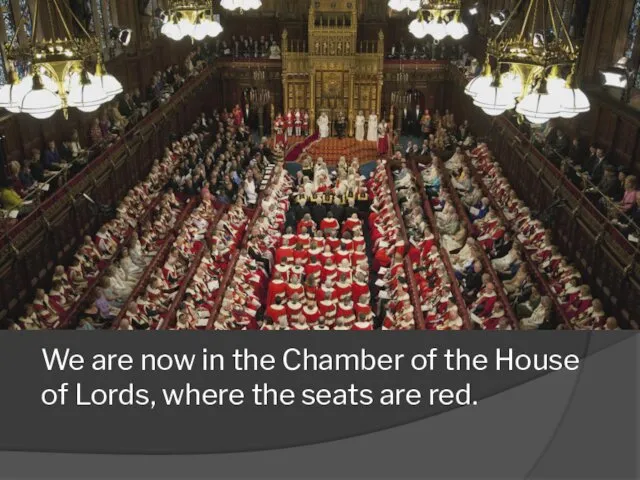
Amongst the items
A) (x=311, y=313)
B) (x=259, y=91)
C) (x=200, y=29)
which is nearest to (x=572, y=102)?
(x=311, y=313)

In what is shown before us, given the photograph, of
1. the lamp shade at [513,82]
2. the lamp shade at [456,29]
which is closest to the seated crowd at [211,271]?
the lamp shade at [456,29]

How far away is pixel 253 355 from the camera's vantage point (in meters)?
3.89

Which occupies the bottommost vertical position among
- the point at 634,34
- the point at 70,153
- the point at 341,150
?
the point at 341,150

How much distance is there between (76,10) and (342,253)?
962 centimetres

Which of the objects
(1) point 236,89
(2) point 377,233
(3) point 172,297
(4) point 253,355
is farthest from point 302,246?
(1) point 236,89

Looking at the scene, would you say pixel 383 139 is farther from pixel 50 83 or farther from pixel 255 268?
pixel 50 83

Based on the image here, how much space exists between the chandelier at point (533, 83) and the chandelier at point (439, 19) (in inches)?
180

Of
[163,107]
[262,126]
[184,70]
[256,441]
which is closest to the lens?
[256,441]

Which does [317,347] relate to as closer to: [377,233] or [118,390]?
[118,390]

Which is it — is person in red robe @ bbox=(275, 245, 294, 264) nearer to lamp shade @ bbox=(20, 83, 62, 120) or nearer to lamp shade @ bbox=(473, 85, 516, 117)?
lamp shade @ bbox=(473, 85, 516, 117)

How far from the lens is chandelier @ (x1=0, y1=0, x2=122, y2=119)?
20.7 feet

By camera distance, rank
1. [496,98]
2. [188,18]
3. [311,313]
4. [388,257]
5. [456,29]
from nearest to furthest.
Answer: [496,98]
[456,29]
[188,18]
[311,313]
[388,257]

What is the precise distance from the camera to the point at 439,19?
39.8ft

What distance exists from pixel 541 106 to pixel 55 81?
5.31 meters
